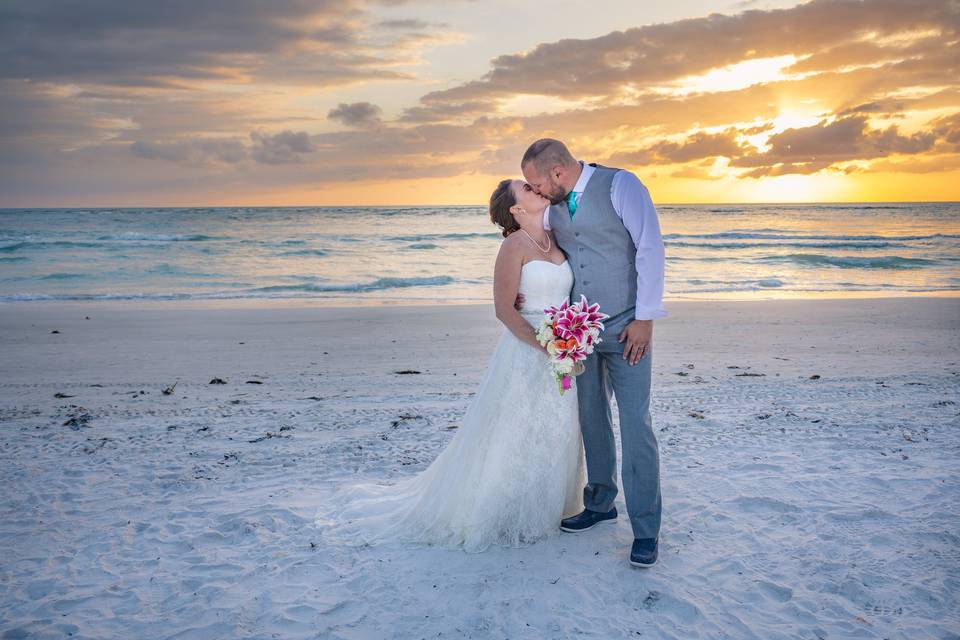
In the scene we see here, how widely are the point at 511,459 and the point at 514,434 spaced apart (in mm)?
144

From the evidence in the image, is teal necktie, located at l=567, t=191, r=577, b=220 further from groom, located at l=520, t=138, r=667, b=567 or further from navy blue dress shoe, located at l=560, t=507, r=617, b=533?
navy blue dress shoe, located at l=560, t=507, r=617, b=533

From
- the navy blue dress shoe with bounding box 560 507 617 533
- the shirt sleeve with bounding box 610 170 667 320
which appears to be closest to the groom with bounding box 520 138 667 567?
the shirt sleeve with bounding box 610 170 667 320

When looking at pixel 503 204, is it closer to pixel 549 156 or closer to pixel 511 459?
pixel 549 156

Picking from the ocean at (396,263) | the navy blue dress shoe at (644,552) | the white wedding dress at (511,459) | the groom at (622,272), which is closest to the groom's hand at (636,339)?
the groom at (622,272)

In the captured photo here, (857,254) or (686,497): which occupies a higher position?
(857,254)

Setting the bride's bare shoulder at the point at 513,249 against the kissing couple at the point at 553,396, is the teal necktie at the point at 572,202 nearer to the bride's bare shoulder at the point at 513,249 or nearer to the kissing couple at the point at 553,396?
the kissing couple at the point at 553,396

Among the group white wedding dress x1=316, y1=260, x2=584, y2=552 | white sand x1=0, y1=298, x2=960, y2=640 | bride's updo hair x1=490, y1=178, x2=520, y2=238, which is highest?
bride's updo hair x1=490, y1=178, x2=520, y2=238

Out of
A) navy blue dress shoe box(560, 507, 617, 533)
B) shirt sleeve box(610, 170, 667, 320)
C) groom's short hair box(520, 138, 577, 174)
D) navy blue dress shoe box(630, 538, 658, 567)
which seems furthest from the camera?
navy blue dress shoe box(560, 507, 617, 533)

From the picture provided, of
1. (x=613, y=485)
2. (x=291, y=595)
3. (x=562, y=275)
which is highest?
(x=562, y=275)

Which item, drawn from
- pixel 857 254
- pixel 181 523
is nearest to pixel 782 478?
pixel 181 523

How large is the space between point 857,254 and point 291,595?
95.3 ft

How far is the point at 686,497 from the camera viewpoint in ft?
14.9

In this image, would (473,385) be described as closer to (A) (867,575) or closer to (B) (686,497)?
(B) (686,497)

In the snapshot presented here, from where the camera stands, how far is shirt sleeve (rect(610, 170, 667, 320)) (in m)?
3.36
